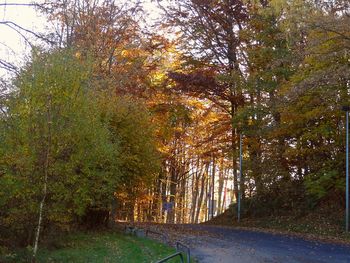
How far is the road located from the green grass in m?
1.35

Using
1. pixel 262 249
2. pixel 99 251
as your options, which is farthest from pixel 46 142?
pixel 262 249

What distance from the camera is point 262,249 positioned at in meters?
15.2

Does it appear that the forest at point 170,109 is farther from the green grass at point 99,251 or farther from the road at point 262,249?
the road at point 262,249

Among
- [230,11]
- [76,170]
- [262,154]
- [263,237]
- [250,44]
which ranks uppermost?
[230,11]

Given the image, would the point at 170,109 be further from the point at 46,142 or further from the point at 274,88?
the point at 46,142

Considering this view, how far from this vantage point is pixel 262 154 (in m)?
26.8

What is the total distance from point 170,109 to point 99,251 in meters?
18.2

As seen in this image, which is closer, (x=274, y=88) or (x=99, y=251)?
(x=99, y=251)

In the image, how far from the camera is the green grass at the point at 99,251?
13.7 m

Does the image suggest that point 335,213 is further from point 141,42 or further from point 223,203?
point 223,203

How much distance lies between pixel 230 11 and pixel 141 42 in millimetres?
6122

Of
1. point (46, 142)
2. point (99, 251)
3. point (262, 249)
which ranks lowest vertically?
point (99, 251)

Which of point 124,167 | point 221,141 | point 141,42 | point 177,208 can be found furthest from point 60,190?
point 177,208

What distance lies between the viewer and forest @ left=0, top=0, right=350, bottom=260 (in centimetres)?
1302
